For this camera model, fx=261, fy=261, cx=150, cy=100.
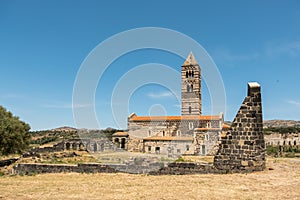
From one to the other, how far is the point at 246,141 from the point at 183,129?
42103 millimetres

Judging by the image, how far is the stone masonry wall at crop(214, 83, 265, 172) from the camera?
983 cm

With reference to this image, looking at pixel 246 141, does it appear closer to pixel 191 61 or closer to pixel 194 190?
pixel 194 190

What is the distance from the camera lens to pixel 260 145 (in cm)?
1000

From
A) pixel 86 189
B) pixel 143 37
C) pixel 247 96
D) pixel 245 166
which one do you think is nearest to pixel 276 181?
pixel 245 166

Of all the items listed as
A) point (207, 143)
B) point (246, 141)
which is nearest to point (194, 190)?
point (246, 141)

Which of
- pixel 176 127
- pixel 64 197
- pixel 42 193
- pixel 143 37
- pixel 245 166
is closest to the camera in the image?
pixel 64 197

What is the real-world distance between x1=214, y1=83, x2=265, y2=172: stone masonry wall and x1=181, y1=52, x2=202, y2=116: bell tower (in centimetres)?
4681

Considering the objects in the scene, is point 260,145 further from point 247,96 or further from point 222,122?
point 222,122

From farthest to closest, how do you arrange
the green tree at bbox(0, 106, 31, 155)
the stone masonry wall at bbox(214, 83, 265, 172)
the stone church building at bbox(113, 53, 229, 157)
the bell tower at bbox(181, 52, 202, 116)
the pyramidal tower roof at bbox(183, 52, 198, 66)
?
the pyramidal tower roof at bbox(183, 52, 198, 66) < the bell tower at bbox(181, 52, 202, 116) < the stone church building at bbox(113, 53, 229, 157) < the green tree at bbox(0, 106, 31, 155) < the stone masonry wall at bbox(214, 83, 265, 172)

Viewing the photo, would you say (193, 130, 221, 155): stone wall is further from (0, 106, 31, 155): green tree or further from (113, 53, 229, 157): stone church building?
(0, 106, 31, 155): green tree

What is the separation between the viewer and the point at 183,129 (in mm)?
51750

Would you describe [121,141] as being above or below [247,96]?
below

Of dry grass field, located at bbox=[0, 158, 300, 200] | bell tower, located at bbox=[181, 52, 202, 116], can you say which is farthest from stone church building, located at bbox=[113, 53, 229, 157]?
dry grass field, located at bbox=[0, 158, 300, 200]

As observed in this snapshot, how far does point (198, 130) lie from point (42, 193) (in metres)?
40.8
